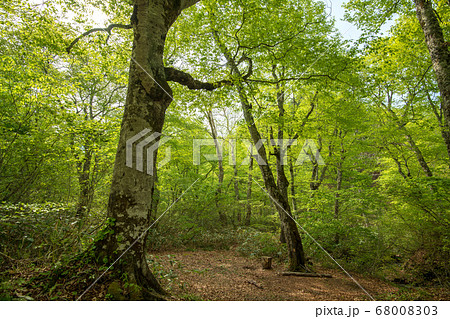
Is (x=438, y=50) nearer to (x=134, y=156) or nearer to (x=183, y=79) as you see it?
(x=183, y=79)

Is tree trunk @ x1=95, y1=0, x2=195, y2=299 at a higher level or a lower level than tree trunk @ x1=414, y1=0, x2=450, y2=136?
lower

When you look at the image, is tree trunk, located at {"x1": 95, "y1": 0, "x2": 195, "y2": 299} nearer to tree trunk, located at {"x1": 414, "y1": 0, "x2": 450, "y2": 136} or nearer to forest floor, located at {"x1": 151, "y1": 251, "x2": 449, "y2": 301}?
forest floor, located at {"x1": 151, "y1": 251, "x2": 449, "y2": 301}

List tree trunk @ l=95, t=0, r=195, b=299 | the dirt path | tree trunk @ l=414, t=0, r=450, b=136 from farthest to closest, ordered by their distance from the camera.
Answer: the dirt path → tree trunk @ l=414, t=0, r=450, b=136 → tree trunk @ l=95, t=0, r=195, b=299

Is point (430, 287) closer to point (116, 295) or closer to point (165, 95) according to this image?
point (116, 295)

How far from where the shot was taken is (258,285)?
5039 mm

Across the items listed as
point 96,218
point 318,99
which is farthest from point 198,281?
point 318,99

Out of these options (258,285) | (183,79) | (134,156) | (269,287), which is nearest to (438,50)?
(183,79)

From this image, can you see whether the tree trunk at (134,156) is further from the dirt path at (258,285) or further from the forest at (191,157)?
Result: the dirt path at (258,285)

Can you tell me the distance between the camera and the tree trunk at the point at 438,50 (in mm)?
3832

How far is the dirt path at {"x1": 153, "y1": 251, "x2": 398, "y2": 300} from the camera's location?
4.05 metres

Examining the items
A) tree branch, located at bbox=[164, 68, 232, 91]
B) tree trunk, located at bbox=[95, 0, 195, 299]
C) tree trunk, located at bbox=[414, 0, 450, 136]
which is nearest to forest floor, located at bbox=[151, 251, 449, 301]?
tree trunk, located at bbox=[95, 0, 195, 299]

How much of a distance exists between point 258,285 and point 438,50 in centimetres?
598

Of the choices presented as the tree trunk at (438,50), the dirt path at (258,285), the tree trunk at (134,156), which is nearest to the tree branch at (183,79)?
the tree trunk at (134,156)

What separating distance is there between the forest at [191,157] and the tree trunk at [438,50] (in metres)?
0.02
